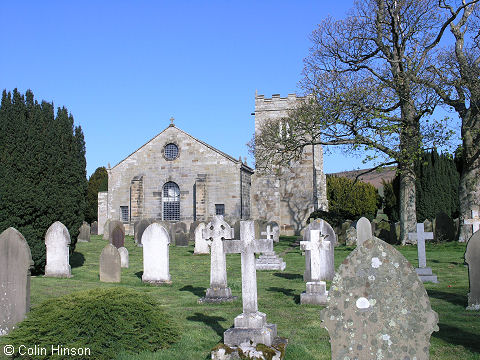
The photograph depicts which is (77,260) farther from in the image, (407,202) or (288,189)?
(288,189)

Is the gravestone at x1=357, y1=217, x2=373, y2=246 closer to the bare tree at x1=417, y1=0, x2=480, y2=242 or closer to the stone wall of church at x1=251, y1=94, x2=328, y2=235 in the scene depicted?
the bare tree at x1=417, y1=0, x2=480, y2=242

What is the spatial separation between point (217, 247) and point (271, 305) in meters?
1.67

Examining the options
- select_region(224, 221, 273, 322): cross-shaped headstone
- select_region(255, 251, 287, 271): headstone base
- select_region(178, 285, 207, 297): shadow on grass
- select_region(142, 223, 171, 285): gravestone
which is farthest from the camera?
select_region(255, 251, 287, 271): headstone base

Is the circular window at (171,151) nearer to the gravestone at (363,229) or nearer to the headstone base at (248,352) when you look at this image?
the gravestone at (363,229)

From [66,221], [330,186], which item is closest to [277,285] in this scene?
[66,221]

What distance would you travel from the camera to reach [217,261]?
1025 cm

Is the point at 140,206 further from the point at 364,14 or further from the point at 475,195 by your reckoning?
the point at 475,195

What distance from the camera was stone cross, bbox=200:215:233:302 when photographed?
402 inches

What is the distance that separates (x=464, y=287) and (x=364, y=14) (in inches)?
602

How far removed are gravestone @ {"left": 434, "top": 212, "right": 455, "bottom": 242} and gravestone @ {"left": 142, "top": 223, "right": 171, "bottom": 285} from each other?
49.2 ft

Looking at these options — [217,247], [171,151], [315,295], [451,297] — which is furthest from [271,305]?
[171,151]

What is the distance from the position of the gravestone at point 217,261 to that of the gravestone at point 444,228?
16.1 meters

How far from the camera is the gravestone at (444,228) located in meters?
23.1

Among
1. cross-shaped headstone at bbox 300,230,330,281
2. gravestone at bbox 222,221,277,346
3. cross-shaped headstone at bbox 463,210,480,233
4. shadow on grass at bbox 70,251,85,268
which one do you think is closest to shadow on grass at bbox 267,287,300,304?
cross-shaped headstone at bbox 300,230,330,281
